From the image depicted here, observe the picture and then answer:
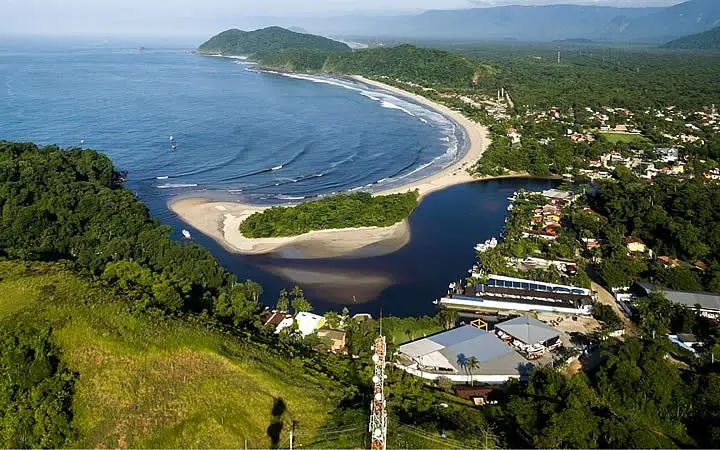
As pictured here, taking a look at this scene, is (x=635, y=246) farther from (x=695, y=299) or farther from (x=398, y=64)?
(x=398, y=64)

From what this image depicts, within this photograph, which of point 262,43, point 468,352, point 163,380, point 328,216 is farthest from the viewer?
point 262,43

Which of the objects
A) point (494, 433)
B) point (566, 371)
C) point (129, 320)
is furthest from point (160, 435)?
point (566, 371)

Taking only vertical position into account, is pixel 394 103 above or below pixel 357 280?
above

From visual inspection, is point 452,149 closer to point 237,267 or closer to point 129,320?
point 237,267

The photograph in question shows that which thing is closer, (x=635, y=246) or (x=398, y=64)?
(x=635, y=246)

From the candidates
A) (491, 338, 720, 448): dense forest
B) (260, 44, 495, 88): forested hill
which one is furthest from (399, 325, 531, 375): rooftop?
(260, 44, 495, 88): forested hill

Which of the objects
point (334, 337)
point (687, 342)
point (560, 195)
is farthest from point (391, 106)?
point (687, 342)

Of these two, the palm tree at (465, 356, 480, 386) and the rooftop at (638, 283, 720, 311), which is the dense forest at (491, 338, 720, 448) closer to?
the palm tree at (465, 356, 480, 386)
